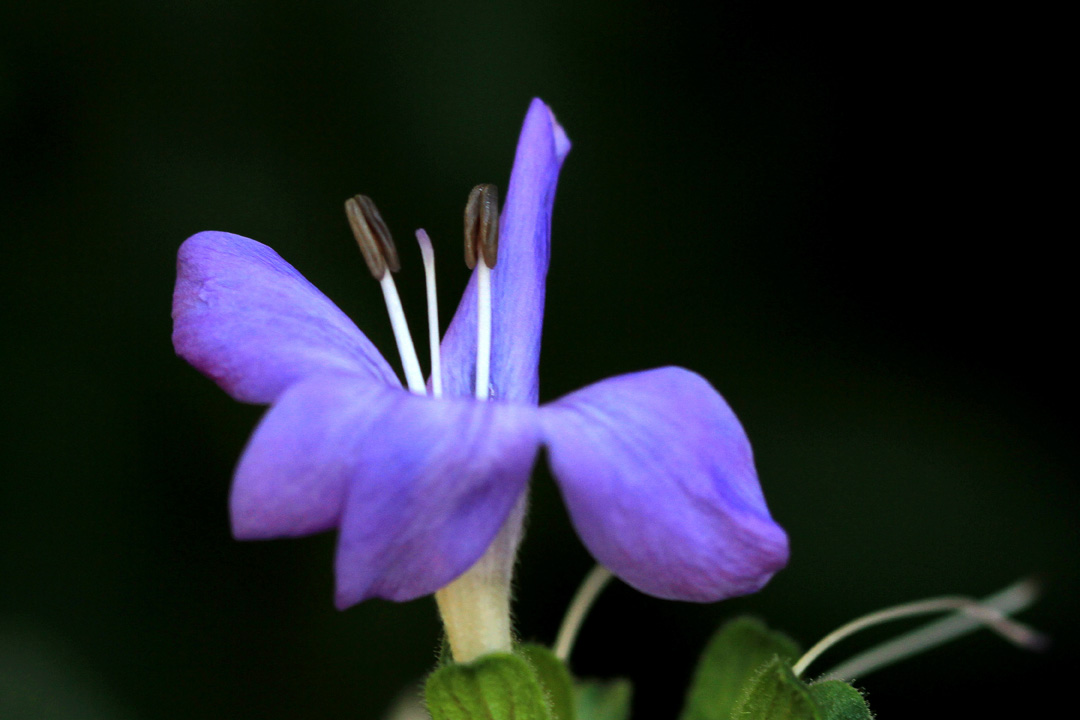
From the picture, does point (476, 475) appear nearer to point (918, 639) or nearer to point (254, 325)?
point (254, 325)

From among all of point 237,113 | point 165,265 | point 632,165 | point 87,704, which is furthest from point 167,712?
point 632,165

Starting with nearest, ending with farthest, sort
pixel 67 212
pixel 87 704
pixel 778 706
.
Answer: pixel 778 706 → pixel 87 704 → pixel 67 212

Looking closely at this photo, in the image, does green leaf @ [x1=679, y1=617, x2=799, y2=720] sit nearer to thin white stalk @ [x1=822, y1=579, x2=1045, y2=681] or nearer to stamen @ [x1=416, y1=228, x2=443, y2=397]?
thin white stalk @ [x1=822, y1=579, x2=1045, y2=681]

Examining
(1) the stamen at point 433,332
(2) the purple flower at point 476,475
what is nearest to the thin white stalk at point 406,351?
(1) the stamen at point 433,332

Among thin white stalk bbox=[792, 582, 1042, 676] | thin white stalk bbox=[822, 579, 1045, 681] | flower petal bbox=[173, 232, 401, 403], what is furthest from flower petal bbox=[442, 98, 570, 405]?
thin white stalk bbox=[822, 579, 1045, 681]

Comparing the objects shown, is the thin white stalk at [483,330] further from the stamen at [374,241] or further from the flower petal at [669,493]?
the flower petal at [669,493]

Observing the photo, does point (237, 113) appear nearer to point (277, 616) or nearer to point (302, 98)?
point (302, 98)
